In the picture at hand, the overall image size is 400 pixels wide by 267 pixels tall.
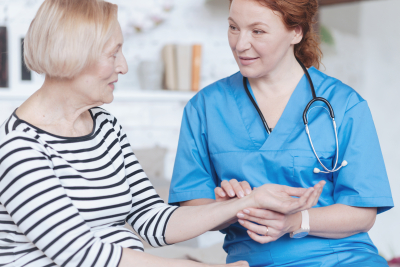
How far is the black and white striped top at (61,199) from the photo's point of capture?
0.88 meters

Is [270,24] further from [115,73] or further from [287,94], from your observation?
[115,73]

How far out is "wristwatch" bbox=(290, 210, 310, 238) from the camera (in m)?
1.11

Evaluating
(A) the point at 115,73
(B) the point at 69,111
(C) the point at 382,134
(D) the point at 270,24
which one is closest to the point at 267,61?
(D) the point at 270,24

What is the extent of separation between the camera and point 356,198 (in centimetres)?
116

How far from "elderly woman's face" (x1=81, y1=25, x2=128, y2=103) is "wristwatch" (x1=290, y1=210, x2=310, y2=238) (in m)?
0.59

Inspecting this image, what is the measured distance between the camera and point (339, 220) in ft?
3.76

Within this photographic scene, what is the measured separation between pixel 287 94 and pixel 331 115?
0.56 feet

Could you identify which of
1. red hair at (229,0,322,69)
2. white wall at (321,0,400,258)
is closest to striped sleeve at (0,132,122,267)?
red hair at (229,0,322,69)

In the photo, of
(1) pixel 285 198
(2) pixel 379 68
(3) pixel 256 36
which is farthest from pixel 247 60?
(2) pixel 379 68

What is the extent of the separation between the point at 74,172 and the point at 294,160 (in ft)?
1.95

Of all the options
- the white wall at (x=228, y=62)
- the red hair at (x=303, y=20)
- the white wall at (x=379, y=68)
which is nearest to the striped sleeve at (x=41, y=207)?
the red hair at (x=303, y=20)

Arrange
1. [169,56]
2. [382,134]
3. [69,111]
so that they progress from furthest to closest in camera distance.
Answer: [382,134], [169,56], [69,111]

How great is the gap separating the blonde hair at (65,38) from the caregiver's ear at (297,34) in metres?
0.60

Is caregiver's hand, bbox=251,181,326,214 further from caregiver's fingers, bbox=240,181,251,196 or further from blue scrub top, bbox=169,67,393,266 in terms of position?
blue scrub top, bbox=169,67,393,266
